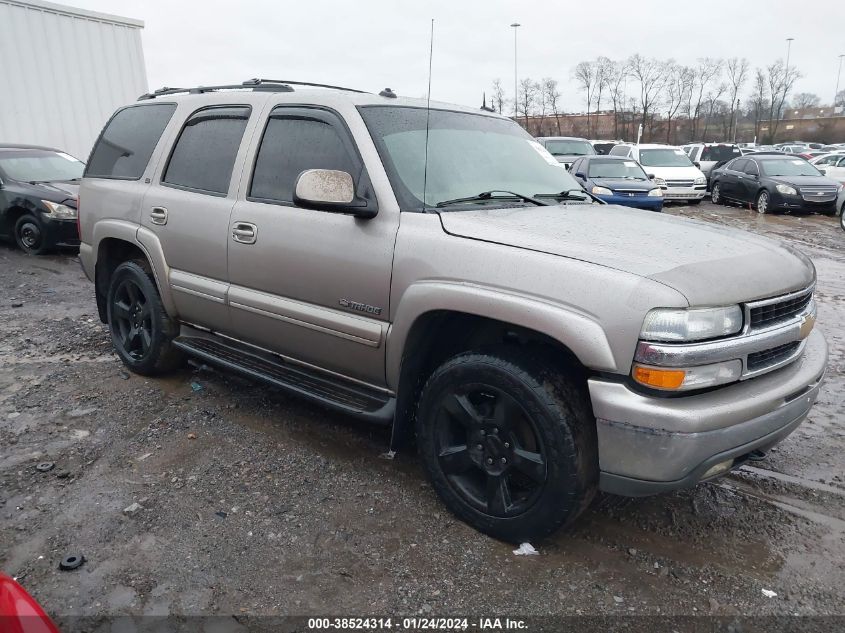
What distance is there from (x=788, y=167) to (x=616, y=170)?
5.49m

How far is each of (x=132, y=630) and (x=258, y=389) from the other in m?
2.34

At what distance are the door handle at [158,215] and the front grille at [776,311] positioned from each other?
342 centimetres

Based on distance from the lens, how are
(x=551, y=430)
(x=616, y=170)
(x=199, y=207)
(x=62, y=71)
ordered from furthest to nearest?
(x=616, y=170)
(x=62, y=71)
(x=199, y=207)
(x=551, y=430)

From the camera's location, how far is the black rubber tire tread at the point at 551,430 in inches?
97.9

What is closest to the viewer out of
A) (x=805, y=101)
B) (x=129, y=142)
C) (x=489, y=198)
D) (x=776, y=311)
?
(x=776, y=311)

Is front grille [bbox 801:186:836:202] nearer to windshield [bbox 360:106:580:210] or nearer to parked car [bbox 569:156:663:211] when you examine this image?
parked car [bbox 569:156:663:211]

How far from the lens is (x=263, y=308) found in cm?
356

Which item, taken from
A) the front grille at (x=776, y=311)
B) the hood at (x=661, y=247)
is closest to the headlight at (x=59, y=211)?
the hood at (x=661, y=247)

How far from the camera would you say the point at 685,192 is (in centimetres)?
1716

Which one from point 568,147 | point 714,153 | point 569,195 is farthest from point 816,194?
point 569,195

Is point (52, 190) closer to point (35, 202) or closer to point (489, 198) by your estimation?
point (35, 202)

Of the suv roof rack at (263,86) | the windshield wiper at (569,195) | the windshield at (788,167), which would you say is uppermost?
the suv roof rack at (263,86)

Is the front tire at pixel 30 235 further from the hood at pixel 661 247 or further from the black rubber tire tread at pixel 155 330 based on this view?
the hood at pixel 661 247

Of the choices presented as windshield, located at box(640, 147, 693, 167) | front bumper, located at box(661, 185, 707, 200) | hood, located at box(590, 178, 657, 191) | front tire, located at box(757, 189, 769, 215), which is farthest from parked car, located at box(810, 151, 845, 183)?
hood, located at box(590, 178, 657, 191)
